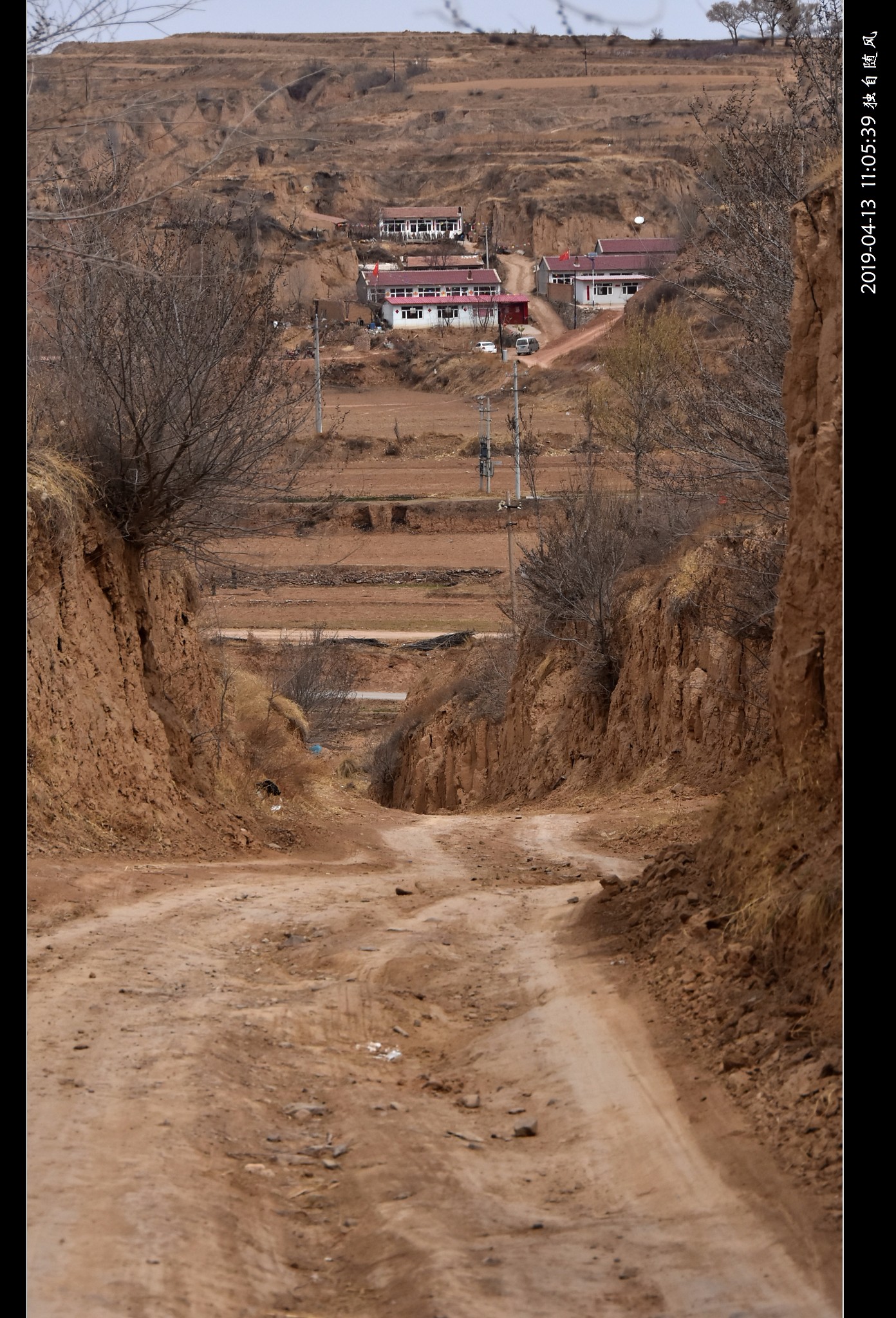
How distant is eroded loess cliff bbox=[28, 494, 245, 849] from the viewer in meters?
12.2

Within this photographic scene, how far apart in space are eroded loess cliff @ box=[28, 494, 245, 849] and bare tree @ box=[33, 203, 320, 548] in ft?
2.18

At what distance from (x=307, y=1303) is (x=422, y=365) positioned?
77.9 m

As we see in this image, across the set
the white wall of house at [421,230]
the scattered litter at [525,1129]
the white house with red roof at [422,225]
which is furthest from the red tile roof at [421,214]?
the scattered litter at [525,1129]

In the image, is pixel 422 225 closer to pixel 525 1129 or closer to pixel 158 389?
pixel 158 389

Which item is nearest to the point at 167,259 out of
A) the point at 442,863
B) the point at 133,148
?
the point at 133,148

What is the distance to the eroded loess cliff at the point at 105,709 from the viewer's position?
12.2 meters

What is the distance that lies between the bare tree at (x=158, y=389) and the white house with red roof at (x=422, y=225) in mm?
91324

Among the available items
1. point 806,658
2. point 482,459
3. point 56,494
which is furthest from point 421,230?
point 806,658

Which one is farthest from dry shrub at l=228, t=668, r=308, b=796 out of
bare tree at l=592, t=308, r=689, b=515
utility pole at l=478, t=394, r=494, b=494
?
utility pole at l=478, t=394, r=494, b=494

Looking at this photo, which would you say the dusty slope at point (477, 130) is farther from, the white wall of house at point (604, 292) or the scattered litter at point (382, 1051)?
the scattered litter at point (382, 1051)

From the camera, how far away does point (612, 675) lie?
76.8ft

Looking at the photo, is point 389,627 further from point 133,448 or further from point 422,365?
point 422,365

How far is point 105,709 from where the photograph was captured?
13.1 metres

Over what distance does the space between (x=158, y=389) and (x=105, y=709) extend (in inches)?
129
